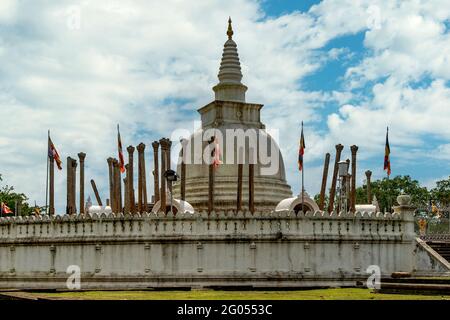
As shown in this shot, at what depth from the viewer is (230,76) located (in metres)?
53.0

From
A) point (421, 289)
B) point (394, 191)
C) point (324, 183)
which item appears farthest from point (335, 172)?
point (394, 191)

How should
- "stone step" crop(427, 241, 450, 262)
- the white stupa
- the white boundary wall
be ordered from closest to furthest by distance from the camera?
the white boundary wall → "stone step" crop(427, 241, 450, 262) → the white stupa

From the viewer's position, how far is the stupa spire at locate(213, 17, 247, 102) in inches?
2070

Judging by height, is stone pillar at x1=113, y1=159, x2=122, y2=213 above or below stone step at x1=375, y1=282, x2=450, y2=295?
above

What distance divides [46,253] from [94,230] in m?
3.41

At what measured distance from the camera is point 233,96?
52.5m

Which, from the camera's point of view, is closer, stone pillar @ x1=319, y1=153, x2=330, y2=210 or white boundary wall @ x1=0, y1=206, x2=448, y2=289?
white boundary wall @ x1=0, y1=206, x2=448, y2=289

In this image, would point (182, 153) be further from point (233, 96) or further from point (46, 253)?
point (46, 253)

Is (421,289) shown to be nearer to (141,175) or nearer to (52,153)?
(141,175)

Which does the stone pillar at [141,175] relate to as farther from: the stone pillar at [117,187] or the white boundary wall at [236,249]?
the white boundary wall at [236,249]

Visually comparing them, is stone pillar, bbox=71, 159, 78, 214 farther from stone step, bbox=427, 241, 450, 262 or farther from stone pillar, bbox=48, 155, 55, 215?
stone step, bbox=427, 241, 450, 262
